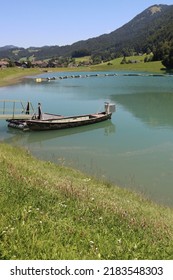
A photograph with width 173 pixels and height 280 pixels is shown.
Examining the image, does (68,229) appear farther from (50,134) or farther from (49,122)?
(49,122)

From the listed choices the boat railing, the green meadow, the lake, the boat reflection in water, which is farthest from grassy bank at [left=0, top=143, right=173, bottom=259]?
the boat railing

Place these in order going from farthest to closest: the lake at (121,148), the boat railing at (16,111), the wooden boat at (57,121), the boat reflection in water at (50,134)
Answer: the boat railing at (16,111), the wooden boat at (57,121), the boat reflection in water at (50,134), the lake at (121,148)

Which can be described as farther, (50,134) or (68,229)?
(50,134)

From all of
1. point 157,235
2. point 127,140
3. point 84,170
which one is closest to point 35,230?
point 157,235

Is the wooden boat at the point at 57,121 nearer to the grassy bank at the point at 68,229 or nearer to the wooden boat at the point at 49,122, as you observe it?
the wooden boat at the point at 49,122

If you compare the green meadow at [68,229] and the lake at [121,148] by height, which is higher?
the green meadow at [68,229]

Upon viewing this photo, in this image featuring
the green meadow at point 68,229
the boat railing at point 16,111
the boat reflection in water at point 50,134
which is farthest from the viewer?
the boat railing at point 16,111

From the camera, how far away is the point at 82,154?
26547mm

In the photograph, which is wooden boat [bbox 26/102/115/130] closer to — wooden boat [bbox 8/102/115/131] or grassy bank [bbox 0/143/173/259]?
wooden boat [bbox 8/102/115/131]

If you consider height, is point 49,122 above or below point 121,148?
above

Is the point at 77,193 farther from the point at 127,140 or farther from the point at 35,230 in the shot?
the point at 127,140

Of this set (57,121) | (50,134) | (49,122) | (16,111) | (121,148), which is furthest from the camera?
(16,111)

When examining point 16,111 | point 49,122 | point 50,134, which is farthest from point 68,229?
point 16,111

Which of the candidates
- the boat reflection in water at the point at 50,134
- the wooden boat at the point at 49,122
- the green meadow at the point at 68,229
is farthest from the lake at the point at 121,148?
the green meadow at the point at 68,229
